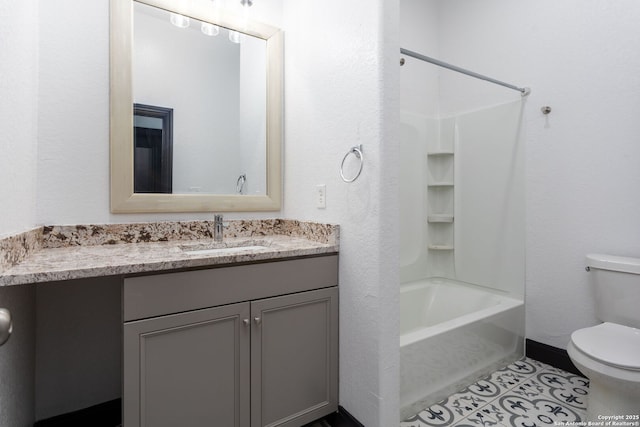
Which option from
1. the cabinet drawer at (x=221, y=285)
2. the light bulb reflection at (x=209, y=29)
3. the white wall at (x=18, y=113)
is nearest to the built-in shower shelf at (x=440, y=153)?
the cabinet drawer at (x=221, y=285)

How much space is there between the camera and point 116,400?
150cm

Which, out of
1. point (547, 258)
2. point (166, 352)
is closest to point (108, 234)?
point (166, 352)

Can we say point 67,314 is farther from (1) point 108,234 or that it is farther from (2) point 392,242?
(2) point 392,242

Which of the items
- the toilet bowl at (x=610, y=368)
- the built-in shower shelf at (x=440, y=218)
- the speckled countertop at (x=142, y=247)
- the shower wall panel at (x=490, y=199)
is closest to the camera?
the speckled countertop at (x=142, y=247)

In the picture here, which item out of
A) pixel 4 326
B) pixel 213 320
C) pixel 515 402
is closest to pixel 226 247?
pixel 213 320

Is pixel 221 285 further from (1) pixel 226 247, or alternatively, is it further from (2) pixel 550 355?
(2) pixel 550 355

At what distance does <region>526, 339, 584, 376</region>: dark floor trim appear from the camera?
1929 millimetres

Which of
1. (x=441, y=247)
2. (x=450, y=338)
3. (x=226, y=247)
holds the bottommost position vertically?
(x=450, y=338)

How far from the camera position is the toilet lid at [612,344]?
1.28m

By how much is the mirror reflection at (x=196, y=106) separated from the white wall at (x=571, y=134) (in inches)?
68.9

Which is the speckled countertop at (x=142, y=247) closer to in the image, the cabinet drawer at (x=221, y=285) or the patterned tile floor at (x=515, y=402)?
the cabinet drawer at (x=221, y=285)

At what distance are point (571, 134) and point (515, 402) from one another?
1.58 metres

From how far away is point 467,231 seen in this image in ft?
8.19

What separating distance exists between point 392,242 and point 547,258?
Result: 55.2 inches
